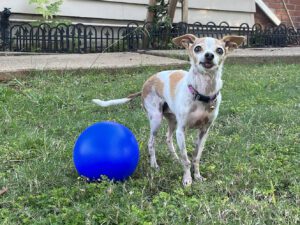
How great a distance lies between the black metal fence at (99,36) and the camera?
31.0 feet

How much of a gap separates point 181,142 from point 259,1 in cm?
1015

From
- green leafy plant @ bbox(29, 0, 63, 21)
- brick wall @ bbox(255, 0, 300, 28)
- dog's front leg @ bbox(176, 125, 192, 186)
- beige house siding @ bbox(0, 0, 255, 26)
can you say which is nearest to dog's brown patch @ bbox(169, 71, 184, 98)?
dog's front leg @ bbox(176, 125, 192, 186)

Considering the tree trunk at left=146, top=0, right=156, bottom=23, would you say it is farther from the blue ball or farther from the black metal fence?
the blue ball

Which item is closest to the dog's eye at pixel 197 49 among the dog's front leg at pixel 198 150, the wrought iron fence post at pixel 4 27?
the dog's front leg at pixel 198 150

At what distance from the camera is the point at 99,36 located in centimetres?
1055

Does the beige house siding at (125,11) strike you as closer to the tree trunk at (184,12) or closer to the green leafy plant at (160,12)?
the tree trunk at (184,12)

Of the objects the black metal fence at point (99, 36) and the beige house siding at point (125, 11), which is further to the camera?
the beige house siding at point (125, 11)

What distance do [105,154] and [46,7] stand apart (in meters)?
6.79

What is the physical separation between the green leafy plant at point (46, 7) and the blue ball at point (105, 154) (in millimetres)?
6314

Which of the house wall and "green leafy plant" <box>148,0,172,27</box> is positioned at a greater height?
the house wall

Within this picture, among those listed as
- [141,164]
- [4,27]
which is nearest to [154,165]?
[141,164]

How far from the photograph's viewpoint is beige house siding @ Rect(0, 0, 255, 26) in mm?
9992

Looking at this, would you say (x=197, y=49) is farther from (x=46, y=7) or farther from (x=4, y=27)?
(x=46, y=7)

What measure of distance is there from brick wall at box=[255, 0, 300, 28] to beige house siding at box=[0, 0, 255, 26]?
80cm
